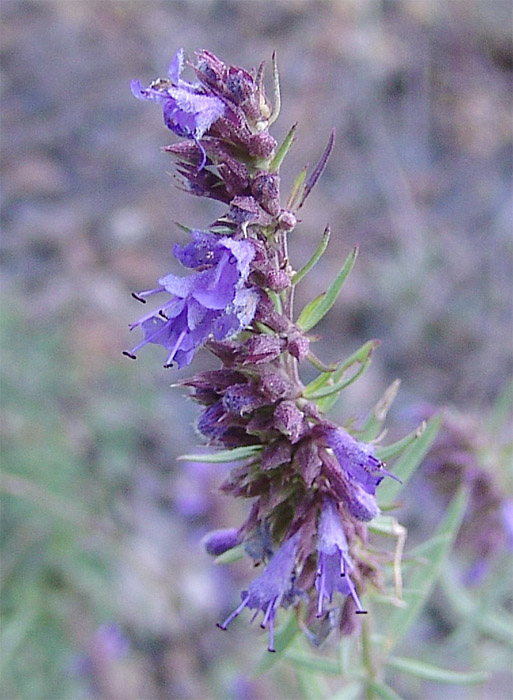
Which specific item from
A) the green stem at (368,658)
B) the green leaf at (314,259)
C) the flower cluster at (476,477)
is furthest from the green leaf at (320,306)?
the flower cluster at (476,477)

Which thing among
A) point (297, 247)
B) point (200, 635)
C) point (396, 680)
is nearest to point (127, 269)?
point (297, 247)

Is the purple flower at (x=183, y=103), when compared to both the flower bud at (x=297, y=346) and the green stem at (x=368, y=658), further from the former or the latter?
the green stem at (x=368, y=658)

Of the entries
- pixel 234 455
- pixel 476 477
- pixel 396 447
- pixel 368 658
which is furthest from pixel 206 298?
pixel 476 477

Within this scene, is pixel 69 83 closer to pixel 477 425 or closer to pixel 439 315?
pixel 439 315

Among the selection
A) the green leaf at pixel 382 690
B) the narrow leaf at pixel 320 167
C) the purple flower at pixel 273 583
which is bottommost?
the green leaf at pixel 382 690

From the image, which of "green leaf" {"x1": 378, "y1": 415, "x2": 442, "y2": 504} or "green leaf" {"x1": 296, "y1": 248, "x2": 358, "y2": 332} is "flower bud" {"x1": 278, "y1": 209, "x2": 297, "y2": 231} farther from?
"green leaf" {"x1": 378, "y1": 415, "x2": 442, "y2": 504}

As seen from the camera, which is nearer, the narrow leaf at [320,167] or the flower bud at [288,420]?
the narrow leaf at [320,167]
